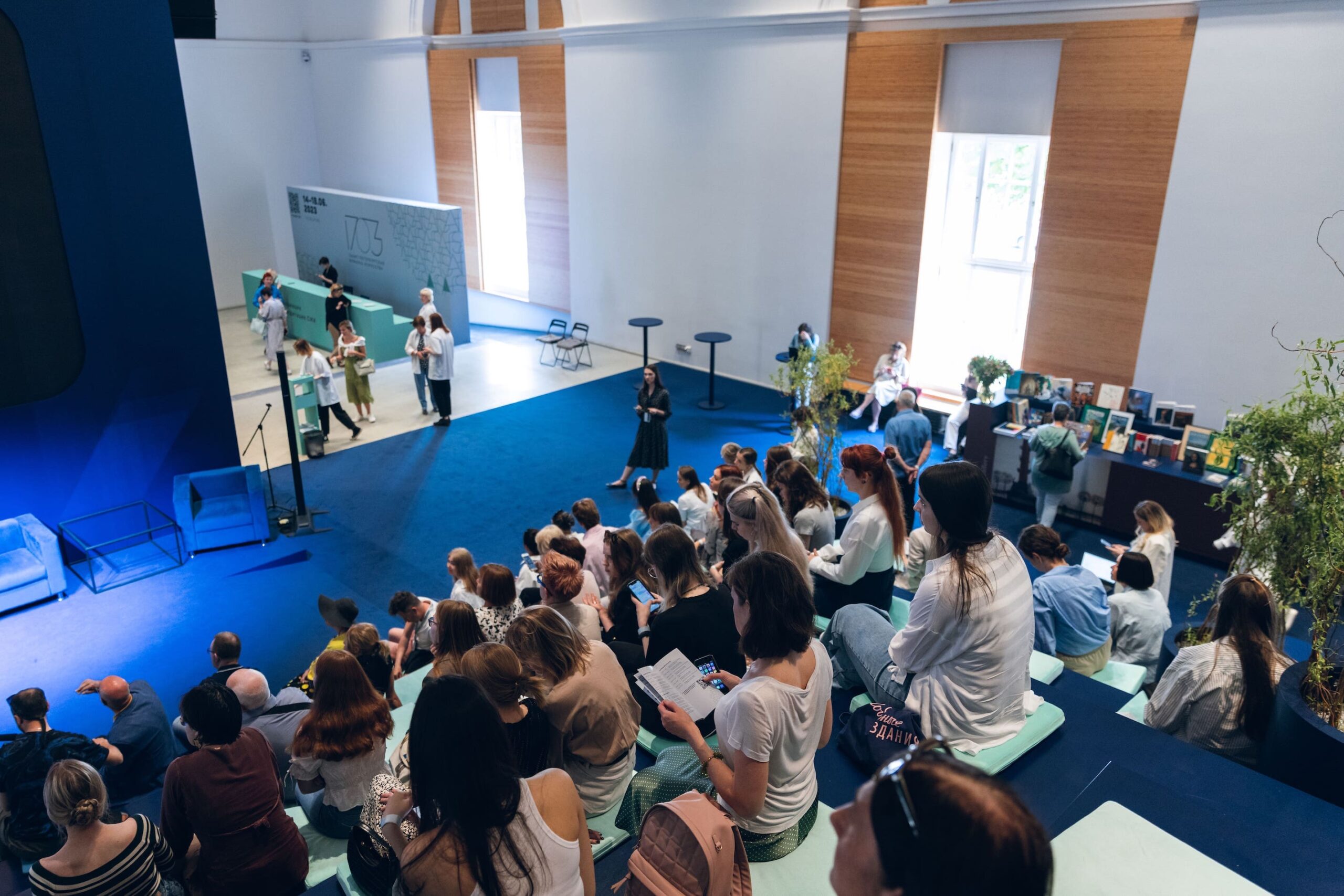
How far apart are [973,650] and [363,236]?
1418cm

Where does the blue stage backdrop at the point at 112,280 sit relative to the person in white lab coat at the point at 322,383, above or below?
above

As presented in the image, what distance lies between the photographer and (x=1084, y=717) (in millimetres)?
3912

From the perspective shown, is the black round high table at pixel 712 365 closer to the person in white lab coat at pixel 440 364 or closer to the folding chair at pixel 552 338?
the folding chair at pixel 552 338

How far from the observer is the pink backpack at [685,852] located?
2.13 metres

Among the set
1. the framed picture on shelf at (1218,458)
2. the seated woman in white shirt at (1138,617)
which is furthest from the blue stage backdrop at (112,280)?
the framed picture on shelf at (1218,458)

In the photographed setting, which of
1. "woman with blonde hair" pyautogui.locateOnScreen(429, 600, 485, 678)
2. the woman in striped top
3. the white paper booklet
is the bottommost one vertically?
the woman in striped top

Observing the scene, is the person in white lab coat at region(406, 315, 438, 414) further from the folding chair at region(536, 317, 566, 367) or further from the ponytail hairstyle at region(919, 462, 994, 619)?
the ponytail hairstyle at region(919, 462, 994, 619)

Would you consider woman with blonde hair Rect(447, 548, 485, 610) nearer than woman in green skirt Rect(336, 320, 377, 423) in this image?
Yes

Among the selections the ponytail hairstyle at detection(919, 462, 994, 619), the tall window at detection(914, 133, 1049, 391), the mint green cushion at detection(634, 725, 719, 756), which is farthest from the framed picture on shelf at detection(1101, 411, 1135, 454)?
the ponytail hairstyle at detection(919, 462, 994, 619)

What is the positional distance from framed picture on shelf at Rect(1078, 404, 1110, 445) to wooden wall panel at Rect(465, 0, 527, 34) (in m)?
10.2

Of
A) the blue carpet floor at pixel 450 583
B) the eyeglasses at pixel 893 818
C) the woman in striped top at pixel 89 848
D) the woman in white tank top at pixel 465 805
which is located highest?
the eyeglasses at pixel 893 818

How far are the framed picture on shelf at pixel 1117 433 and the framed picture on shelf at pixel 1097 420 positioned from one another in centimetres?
3

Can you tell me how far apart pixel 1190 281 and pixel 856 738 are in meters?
6.81

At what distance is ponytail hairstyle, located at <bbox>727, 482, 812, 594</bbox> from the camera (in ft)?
13.1
